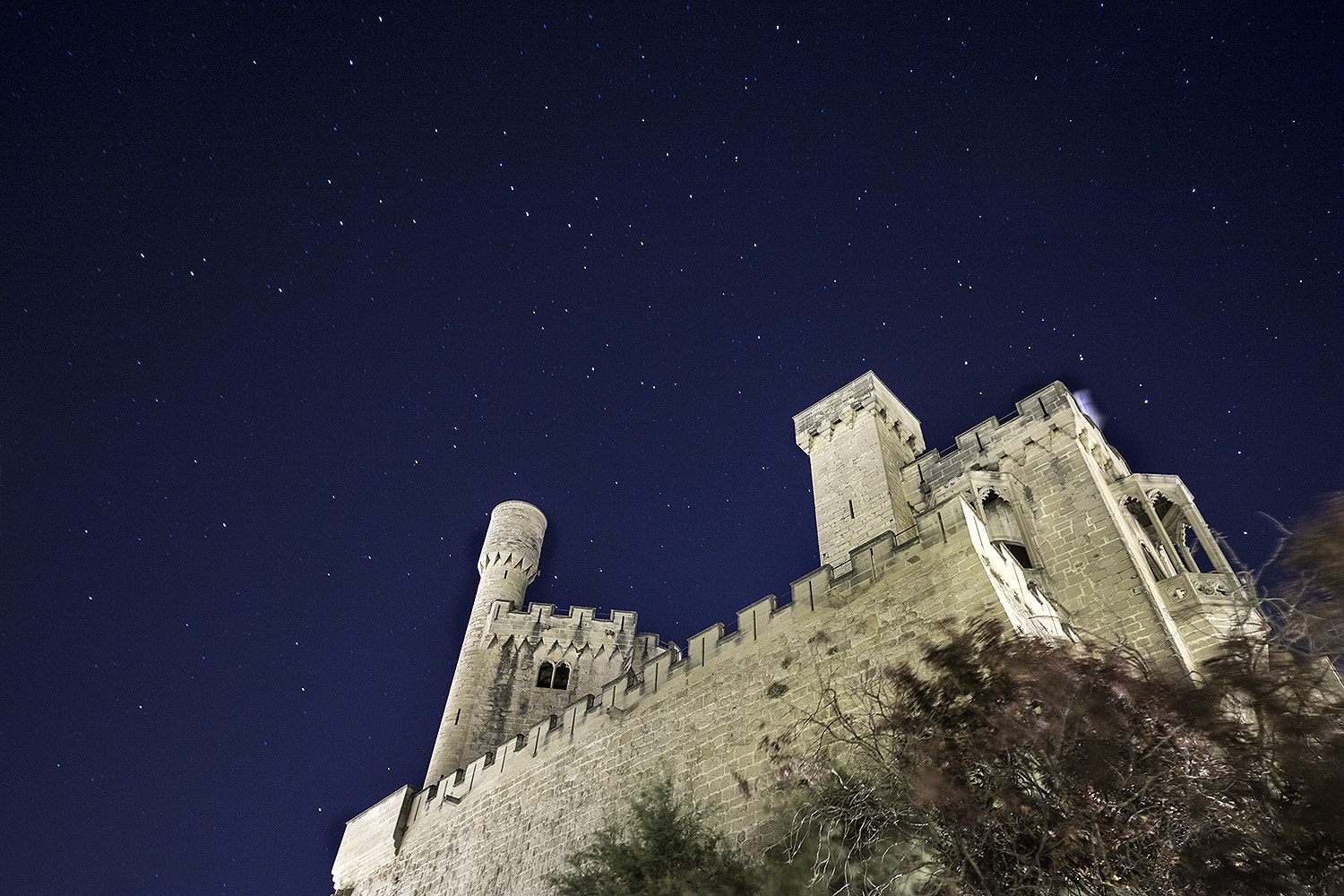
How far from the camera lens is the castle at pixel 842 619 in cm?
1199

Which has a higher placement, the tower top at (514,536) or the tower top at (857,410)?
the tower top at (514,536)

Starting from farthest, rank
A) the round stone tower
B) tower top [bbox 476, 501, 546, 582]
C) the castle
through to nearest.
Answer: tower top [bbox 476, 501, 546, 582] < the round stone tower < the castle

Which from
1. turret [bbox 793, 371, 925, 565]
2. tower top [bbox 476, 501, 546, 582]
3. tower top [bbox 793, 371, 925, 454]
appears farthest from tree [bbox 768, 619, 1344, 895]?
tower top [bbox 476, 501, 546, 582]

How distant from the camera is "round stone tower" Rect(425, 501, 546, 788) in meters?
23.8

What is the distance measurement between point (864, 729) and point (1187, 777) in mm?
3799

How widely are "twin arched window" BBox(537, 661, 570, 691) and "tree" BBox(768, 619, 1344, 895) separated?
60.0ft

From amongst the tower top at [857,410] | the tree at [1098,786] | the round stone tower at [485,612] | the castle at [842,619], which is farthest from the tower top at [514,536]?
the tree at [1098,786]

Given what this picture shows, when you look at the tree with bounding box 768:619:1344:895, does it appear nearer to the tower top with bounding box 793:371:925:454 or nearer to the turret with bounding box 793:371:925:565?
the turret with bounding box 793:371:925:565

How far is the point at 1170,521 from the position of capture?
758 inches

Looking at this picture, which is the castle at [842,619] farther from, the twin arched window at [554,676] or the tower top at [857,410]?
the twin arched window at [554,676]

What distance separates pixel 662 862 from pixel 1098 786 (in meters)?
5.82

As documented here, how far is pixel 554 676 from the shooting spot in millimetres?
26641

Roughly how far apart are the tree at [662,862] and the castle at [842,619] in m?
0.43

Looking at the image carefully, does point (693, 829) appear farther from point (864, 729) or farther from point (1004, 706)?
point (1004, 706)
